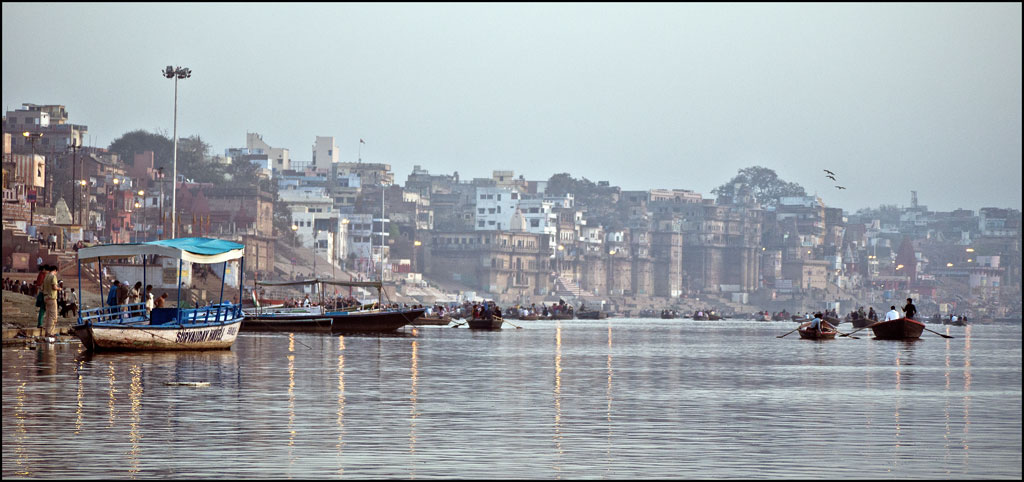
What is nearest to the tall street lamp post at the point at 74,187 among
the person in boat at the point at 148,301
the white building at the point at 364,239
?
the white building at the point at 364,239

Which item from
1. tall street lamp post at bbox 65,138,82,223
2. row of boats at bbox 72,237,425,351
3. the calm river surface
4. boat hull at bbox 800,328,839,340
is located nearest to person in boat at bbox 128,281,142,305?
row of boats at bbox 72,237,425,351

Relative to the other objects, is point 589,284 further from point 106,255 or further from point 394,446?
point 394,446

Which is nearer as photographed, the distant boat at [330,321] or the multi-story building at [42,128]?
the distant boat at [330,321]

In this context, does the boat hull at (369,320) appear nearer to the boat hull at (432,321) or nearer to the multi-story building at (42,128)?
the boat hull at (432,321)

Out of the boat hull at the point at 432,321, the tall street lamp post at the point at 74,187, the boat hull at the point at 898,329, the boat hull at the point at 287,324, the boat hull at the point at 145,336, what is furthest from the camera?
the tall street lamp post at the point at 74,187

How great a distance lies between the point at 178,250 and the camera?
32594 millimetres

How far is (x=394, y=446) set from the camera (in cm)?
1472

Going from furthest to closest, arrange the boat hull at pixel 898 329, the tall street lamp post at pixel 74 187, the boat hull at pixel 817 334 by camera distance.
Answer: the tall street lamp post at pixel 74 187
the boat hull at pixel 817 334
the boat hull at pixel 898 329

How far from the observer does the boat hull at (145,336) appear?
31.4 metres

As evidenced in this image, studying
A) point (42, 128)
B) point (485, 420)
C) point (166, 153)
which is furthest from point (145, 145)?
point (485, 420)

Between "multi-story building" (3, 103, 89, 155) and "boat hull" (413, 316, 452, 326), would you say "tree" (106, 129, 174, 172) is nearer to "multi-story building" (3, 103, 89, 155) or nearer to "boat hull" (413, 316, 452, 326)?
"multi-story building" (3, 103, 89, 155)

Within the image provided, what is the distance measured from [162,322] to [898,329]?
32.8 meters

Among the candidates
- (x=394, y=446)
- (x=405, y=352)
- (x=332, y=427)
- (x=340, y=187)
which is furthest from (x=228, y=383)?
(x=340, y=187)

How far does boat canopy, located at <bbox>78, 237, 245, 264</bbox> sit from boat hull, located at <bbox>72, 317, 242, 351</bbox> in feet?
4.95
